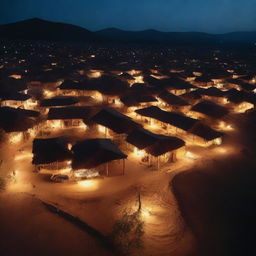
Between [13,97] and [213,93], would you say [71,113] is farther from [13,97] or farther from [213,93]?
[213,93]

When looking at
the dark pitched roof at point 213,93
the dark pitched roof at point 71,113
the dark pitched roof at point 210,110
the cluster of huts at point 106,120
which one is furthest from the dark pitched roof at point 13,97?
the dark pitched roof at point 213,93

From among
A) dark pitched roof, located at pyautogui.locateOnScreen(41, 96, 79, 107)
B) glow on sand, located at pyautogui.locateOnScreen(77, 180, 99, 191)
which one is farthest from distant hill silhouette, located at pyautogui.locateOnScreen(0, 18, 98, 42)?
glow on sand, located at pyautogui.locateOnScreen(77, 180, 99, 191)

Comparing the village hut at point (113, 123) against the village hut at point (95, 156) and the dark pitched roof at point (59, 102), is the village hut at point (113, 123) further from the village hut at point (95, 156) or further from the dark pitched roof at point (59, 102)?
the dark pitched roof at point (59, 102)

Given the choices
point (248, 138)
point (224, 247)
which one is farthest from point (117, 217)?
point (248, 138)

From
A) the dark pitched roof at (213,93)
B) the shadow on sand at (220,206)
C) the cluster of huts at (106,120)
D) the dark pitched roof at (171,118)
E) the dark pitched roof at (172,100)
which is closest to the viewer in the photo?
the shadow on sand at (220,206)

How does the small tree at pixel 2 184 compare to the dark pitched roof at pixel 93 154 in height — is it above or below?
below

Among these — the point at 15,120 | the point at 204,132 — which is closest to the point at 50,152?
the point at 15,120

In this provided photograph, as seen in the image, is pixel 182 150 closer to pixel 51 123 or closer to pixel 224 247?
pixel 224 247
